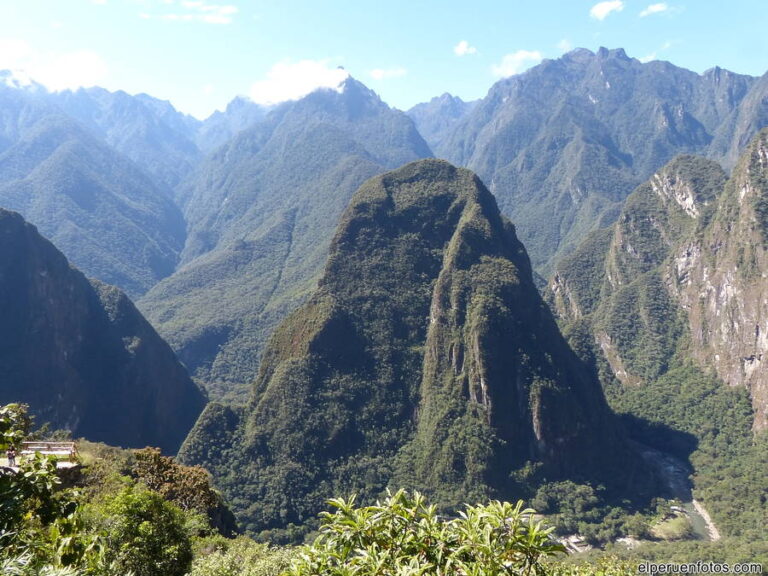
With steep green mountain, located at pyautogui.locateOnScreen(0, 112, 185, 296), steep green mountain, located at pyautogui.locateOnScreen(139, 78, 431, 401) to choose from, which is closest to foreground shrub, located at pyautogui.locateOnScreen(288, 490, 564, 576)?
steep green mountain, located at pyautogui.locateOnScreen(139, 78, 431, 401)

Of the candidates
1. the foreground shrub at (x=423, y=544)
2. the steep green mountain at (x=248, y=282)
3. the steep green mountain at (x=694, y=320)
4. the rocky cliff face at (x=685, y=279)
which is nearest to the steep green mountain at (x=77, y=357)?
the steep green mountain at (x=248, y=282)

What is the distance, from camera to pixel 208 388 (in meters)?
102

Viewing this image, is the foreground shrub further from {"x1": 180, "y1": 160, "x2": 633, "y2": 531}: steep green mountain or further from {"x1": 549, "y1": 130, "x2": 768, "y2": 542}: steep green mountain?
{"x1": 549, "y1": 130, "x2": 768, "y2": 542}: steep green mountain

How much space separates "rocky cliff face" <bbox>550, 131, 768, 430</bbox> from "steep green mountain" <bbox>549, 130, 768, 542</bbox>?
0.22 meters

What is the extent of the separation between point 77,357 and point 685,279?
Answer: 345 ft

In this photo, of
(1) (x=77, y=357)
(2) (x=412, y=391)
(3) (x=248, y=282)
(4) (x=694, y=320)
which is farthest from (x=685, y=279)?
(1) (x=77, y=357)

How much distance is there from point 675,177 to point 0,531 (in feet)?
438

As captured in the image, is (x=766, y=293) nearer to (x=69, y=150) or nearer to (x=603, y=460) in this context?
(x=603, y=460)

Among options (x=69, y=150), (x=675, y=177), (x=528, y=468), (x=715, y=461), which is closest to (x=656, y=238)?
(x=675, y=177)

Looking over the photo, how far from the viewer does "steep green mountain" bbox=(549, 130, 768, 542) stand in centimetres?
6981

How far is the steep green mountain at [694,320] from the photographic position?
69.8 m

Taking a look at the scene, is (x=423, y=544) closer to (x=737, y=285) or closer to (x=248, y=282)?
(x=737, y=285)

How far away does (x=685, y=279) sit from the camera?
99750 mm

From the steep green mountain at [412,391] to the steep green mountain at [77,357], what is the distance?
78.5ft
